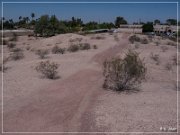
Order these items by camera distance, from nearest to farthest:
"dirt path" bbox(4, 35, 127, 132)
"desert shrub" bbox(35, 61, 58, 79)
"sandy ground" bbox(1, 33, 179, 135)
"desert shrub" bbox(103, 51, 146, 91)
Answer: "dirt path" bbox(4, 35, 127, 132)
"sandy ground" bbox(1, 33, 179, 135)
"desert shrub" bbox(103, 51, 146, 91)
"desert shrub" bbox(35, 61, 58, 79)

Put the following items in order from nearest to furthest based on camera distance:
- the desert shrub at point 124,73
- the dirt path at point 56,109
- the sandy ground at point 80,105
→ 1. the dirt path at point 56,109
2. the sandy ground at point 80,105
3. the desert shrub at point 124,73

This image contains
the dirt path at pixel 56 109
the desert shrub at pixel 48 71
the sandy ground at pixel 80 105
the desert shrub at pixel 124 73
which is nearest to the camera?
the dirt path at pixel 56 109

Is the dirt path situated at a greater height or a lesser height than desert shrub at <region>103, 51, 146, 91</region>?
lesser

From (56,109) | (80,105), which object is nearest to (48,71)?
(80,105)

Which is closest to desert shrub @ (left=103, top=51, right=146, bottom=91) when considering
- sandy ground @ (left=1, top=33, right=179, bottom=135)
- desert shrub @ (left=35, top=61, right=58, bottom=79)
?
sandy ground @ (left=1, top=33, right=179, bottom=135)

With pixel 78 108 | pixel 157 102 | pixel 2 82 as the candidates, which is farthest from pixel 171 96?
pixel 2 82

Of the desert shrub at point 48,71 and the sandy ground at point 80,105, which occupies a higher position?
the desert shrub at point 48,71

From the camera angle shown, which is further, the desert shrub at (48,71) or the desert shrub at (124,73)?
the desert shrub at (48,71)

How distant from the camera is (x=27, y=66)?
2209 cm

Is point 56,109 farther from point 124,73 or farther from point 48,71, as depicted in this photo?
point 48,71

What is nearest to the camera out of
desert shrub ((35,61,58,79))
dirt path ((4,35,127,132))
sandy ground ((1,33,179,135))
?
dirt path ((4,35,127,132))

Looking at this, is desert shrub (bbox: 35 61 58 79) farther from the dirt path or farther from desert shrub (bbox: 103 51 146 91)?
desert shrub (bbox: 103 51 146 91)

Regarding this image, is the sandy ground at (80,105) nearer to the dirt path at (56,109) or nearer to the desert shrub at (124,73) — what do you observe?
the dirt path at (56,109)

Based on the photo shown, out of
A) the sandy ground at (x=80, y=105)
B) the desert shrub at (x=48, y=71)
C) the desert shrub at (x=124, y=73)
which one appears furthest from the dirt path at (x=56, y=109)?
the desert shrub at (x=48, y=71)
